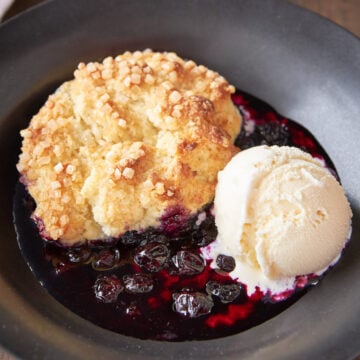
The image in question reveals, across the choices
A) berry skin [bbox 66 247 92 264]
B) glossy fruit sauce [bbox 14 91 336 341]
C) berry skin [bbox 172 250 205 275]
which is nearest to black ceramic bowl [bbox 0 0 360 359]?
glossy fruit sauce [bbox 14 91 336 341]

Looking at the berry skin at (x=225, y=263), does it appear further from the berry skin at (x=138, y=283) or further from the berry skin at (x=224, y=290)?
the berry skin at (x=138, y=283)

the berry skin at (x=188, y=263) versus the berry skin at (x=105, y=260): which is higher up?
the berry skin at (x=188, y=263)

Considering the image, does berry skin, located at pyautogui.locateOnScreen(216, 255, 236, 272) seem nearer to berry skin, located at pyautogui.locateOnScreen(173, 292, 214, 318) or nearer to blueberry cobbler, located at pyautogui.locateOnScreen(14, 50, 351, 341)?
blueberry cobbler, located at pyautogui.locateOnScreen(14, 50, 351, 341)

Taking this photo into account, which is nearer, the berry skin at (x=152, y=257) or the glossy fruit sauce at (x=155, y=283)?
the glossy fruit sauce at (x=155, y=283)

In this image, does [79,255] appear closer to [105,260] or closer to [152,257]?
[105,260]

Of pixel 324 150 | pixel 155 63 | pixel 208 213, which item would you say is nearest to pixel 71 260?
pixel 208 213

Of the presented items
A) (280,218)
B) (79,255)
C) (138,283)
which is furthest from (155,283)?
(280,218)

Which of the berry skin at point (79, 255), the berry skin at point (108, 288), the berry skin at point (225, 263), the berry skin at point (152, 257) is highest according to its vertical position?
the berry skin at point (225, 263)

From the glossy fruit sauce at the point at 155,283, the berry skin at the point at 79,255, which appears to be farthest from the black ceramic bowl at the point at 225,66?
the berry skin at the point at 79,255
